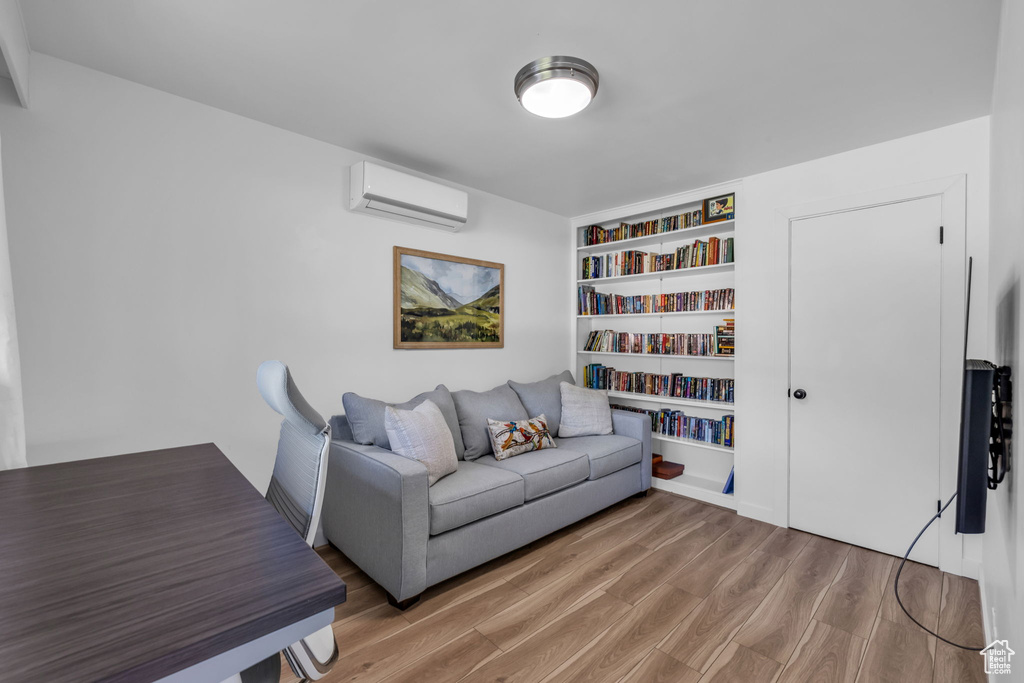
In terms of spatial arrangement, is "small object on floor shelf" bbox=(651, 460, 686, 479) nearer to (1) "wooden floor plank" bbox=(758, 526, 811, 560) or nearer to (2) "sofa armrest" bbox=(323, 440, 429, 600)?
(1) "wooden floor plank" bbox=(758, 526, 811, 560)

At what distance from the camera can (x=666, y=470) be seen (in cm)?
377

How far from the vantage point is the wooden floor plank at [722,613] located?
6.16 ft

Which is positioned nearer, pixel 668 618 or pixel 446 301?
pixel 668 618

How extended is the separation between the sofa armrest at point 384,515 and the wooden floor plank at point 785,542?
209cm

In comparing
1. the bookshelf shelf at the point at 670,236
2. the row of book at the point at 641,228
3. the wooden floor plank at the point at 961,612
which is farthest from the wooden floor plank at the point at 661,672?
the row of book at the point at 641,228

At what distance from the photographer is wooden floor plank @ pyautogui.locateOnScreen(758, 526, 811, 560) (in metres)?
2.73

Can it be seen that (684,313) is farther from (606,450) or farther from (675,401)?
(606,450)

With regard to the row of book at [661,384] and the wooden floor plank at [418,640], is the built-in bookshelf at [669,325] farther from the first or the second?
the wooden floor plank at [418,640]

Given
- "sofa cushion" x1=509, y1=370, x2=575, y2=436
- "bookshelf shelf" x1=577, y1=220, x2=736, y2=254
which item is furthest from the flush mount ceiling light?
"sofa cushion" x1=509, y1=370, x2=575, y2=436

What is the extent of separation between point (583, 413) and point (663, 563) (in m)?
1.29

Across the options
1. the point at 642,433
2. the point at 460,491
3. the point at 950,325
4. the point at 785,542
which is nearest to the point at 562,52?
the point at 460,491

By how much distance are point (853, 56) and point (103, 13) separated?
2.95m

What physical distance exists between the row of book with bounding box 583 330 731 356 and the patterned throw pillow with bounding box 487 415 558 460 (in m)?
1.27

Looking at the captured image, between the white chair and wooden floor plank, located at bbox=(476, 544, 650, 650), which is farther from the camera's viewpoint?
wooden floor plank, located at bbox=(476, 544, 650, 650)
